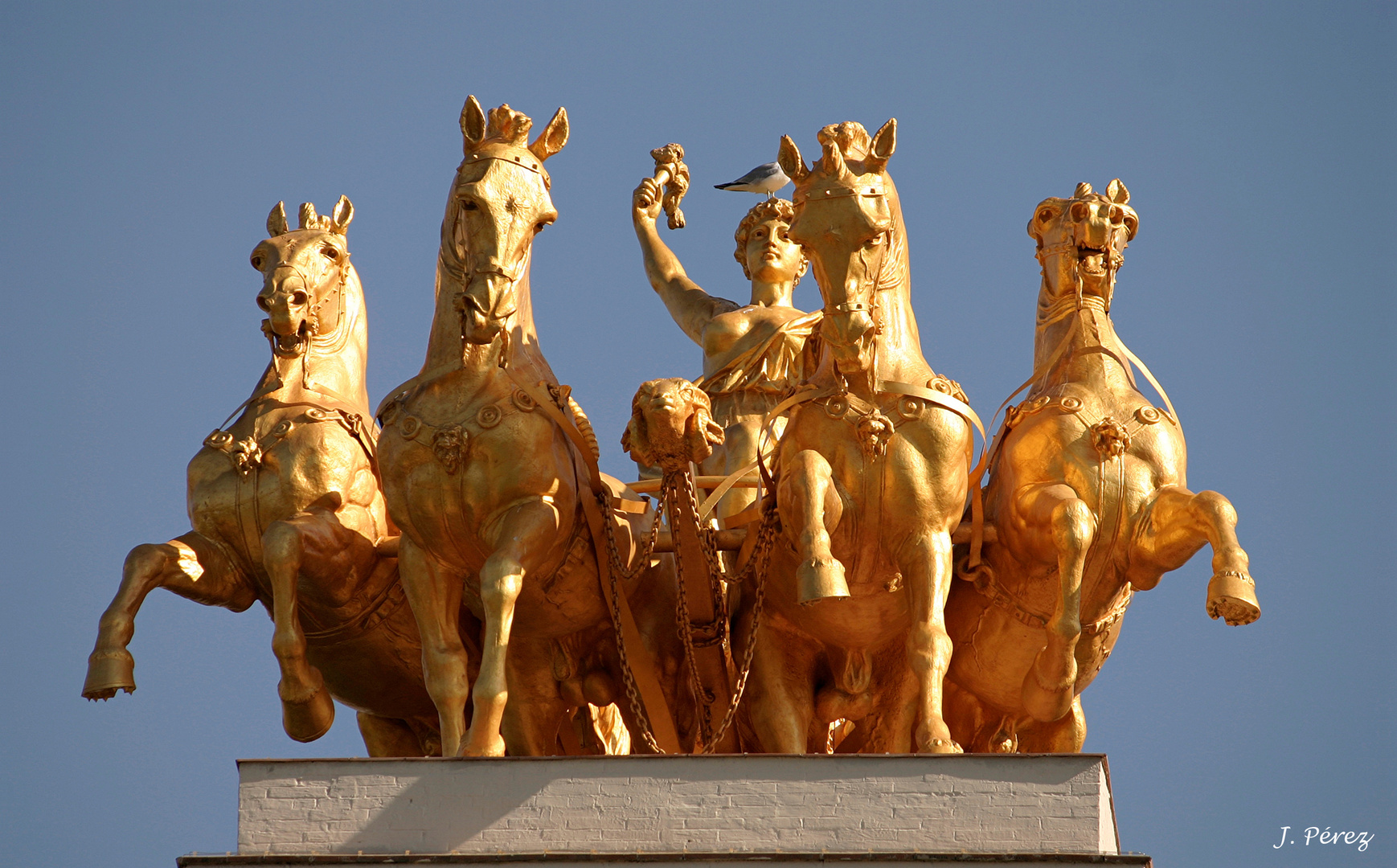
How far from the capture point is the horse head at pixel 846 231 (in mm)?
16281

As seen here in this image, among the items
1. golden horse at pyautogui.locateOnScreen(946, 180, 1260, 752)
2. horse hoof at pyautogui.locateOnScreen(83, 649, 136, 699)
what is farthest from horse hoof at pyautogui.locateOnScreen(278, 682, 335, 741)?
golden horse at pyautogui.locateOnScreen(946, 180, 1260, 752)

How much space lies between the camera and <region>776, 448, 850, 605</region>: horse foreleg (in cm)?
1590

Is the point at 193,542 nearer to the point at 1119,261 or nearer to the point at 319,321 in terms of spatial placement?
the point at 319,321

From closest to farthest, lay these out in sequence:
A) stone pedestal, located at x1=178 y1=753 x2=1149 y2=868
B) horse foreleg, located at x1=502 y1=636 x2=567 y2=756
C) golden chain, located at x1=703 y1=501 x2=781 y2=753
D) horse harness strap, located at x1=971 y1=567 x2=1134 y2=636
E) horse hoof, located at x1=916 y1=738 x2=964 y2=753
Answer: stone pedestal, located at x1=178 y1=753 x2=1149 y2=868, horse hoof, located at x1=916 y1=738 x2=964 y2=753, golden chain, located at x1=703 y1=501 x2=781 y2=753, horse harness strap, located at x1=971 y1=567 x2=1134 y2=636, horse foreleg, located at x1=502 y1=636 x2=567 y2=756

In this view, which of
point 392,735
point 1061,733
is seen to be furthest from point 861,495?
point 392,735

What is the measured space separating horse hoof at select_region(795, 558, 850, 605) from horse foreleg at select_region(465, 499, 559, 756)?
1.58m

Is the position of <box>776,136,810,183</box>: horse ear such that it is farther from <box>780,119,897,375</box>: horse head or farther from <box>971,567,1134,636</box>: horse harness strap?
<box>971,567,1134,636</box>: horse harness strap

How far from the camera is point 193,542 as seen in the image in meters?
17.7

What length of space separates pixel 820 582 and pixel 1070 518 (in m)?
1.59

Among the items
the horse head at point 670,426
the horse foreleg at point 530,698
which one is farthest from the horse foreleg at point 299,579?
the horse head at point 670,426

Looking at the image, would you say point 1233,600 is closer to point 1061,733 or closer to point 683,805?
point 1061,733

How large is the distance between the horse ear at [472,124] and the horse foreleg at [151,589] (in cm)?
286

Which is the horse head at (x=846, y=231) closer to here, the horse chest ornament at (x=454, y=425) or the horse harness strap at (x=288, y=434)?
the horse chest ornament at (x=454, y=425)

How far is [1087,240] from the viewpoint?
1778 centimetres
